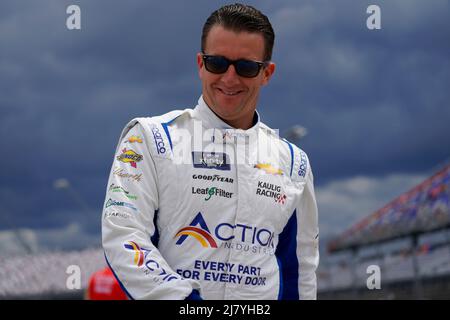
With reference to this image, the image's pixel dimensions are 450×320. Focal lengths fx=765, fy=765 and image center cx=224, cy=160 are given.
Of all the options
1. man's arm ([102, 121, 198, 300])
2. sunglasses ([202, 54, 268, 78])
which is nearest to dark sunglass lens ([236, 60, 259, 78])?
sunglasses ([202, 54, 268, 78])

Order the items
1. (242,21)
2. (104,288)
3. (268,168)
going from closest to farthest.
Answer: (242,21) → (268,168) → (104,288)

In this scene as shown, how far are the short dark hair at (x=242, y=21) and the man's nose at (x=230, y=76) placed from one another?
0.57 ft

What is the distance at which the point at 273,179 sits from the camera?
3768 mm

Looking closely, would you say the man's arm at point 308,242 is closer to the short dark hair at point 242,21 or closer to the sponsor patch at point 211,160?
the sponsor patch at point 211,160

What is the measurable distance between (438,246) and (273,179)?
3663 cm

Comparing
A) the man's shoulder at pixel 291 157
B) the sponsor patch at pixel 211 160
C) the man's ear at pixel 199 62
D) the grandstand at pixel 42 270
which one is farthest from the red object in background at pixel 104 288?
the grandstand at pixel 42 270

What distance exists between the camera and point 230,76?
3.52 meters

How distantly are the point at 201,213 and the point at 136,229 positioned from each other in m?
0.35

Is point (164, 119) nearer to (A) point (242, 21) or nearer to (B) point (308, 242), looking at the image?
(A) point (242, 21)

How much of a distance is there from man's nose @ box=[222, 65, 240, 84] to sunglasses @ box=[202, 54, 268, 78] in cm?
1

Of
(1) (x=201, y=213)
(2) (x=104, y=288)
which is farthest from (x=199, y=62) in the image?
(2) (x=104, y=288)

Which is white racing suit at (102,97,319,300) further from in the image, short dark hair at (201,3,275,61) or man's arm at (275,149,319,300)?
short dark hair at (201,3,275,61)

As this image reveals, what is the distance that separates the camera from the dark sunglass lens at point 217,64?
352 centimetres
